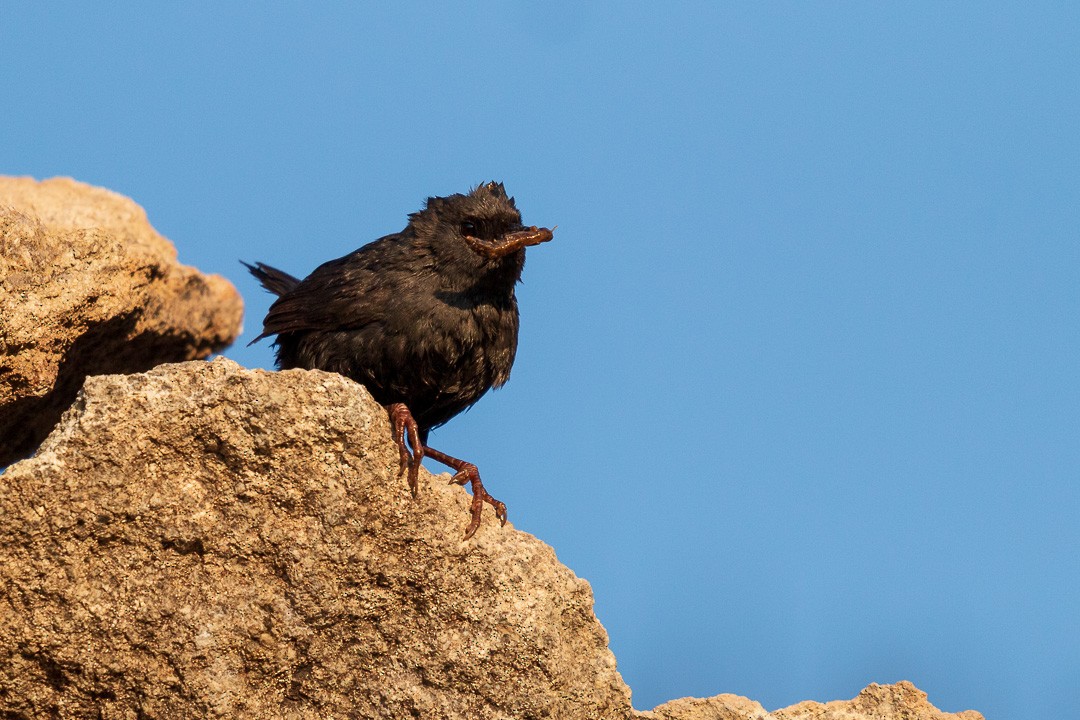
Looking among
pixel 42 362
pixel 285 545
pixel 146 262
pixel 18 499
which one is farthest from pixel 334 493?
pixel 146 262

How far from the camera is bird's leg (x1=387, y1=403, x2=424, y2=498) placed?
4711 mm

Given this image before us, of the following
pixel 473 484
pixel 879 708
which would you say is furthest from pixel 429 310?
pixel 879 708

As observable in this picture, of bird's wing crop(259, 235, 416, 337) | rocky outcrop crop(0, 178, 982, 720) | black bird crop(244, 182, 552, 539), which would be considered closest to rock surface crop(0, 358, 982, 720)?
rocky outcrop crop(0, 178, 982, 720)

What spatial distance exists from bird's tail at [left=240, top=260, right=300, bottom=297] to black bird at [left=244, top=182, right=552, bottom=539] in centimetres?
120

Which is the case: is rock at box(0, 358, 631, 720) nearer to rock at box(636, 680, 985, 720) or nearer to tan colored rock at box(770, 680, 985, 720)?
rock at box(636, 680, 985, 720)

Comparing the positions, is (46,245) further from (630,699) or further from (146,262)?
(630,699)

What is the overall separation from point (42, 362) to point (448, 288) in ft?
6.38

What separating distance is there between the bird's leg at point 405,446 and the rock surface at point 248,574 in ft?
0.18

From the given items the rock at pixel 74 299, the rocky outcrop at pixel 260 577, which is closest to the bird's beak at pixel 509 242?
the rocky outcrop at pixel 260 577

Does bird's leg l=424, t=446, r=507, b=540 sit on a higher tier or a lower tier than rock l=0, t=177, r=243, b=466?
lower

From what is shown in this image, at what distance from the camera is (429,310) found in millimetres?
6016

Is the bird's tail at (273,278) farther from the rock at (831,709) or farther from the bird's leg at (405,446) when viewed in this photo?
the rock at (831,709)

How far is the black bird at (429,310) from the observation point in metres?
6.02

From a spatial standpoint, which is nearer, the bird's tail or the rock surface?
the rock surface
